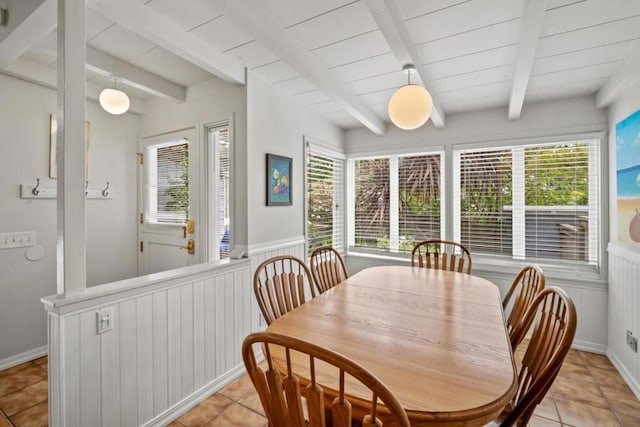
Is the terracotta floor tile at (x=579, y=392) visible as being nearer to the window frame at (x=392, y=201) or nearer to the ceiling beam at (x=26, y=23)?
the window frame at (x=392, y=201)

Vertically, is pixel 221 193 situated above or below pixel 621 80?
below

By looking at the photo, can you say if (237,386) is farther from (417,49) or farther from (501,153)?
(501,153)

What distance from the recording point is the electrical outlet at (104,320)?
58.6 inches

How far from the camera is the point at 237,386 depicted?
7.16 ft

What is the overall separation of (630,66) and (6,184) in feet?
15.1

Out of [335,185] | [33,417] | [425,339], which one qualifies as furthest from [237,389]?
[335,185]

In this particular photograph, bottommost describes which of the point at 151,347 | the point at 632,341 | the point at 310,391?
the point at 632,341

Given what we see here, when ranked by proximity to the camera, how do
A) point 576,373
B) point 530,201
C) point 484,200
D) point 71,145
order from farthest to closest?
1. point 484,200
2. point 530,201
3. point 576,373
4. point 71,145

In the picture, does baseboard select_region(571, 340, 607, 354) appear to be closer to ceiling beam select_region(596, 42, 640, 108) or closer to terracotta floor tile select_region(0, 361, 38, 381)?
ceiling beam select_region(596, 42, 640, 108)

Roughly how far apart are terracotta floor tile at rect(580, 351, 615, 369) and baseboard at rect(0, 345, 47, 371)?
4585 millimetres

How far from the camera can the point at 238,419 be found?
185cm

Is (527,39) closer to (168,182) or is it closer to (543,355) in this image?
(543,355)

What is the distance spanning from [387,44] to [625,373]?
9.82 feet

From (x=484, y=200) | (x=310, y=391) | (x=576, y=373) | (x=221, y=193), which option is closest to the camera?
(x=310, y=391)
